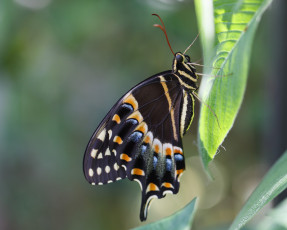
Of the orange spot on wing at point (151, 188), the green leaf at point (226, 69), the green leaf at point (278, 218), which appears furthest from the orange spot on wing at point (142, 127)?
the green leaf at point (226, 69)

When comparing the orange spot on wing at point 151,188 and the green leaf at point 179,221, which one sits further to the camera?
the orange spot on wing at point 151,188

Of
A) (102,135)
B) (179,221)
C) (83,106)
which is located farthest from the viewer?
(83,106)

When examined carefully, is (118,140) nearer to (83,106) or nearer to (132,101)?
(132,101)

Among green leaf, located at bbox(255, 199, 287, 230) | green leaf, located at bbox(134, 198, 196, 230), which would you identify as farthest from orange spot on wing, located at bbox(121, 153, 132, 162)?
green leaf, located at bbox(134, 198, 196, 230)

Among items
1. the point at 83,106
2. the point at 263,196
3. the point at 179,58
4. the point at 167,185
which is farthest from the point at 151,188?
the point at 83,106

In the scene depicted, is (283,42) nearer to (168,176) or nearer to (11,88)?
(168,176)

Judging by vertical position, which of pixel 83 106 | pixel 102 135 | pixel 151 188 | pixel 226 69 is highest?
pixel 226 69

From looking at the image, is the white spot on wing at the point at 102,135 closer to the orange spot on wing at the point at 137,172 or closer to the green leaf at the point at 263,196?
the orange spot on wing at the point at 137,172

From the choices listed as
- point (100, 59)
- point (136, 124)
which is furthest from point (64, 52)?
point (136, 124)
